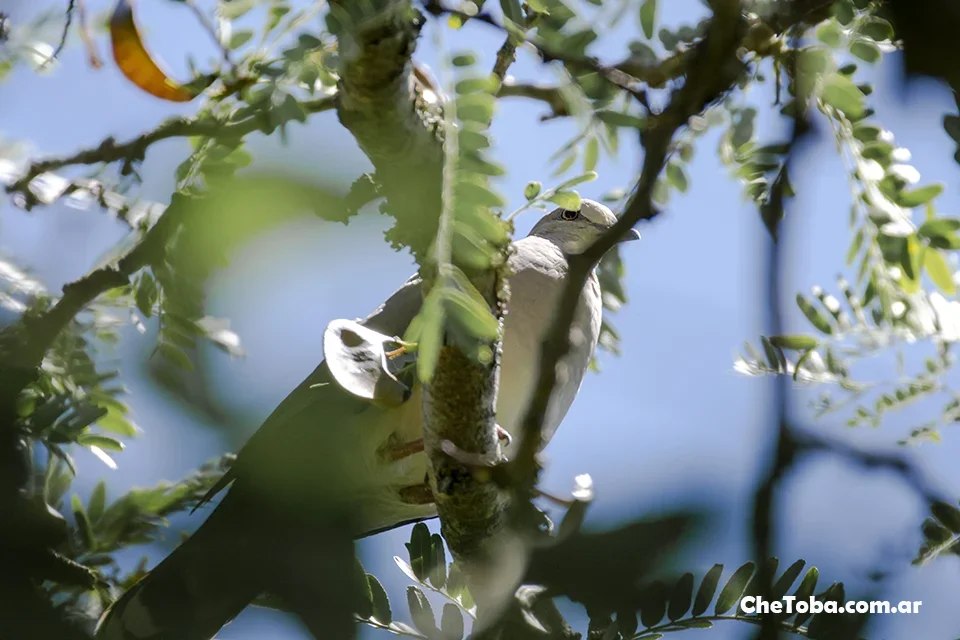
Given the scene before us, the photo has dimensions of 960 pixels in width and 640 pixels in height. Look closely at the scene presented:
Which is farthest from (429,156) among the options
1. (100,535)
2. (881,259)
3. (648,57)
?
(100,535)

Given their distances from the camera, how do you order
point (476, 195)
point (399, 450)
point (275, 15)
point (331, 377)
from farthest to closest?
point (331, 377), point (399, 450), point (275, 15), point (476, 195)

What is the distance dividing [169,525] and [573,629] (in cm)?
98

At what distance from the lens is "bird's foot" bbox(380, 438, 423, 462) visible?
9.26 feet

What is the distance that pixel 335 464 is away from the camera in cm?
261

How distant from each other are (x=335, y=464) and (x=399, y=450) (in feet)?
0.94

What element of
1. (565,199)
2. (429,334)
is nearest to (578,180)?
(565,199)

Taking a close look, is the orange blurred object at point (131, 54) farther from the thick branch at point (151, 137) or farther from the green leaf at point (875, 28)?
the green leaf at point (875, 28)

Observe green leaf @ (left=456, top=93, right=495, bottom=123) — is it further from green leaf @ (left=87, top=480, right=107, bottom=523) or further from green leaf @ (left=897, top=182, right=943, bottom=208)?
green leaf @ (left=87, top=480, right=107, bottom=523)

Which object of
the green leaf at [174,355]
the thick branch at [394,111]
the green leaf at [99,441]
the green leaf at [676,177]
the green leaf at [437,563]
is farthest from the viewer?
the green leaf at [676,177]

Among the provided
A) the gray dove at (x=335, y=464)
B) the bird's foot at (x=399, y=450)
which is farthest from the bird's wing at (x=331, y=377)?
the bird's foot at (x=399, y=450)

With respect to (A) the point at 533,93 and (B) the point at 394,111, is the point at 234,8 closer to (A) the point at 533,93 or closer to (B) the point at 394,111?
(B) the point at 394,111

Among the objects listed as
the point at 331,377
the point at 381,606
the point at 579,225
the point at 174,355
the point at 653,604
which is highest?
the point at 174,355

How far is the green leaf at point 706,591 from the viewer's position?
7.04ft

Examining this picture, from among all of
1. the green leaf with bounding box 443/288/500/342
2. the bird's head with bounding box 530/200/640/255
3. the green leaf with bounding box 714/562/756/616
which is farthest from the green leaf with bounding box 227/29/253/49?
the bird's head with bounding box 530/200/640/255
